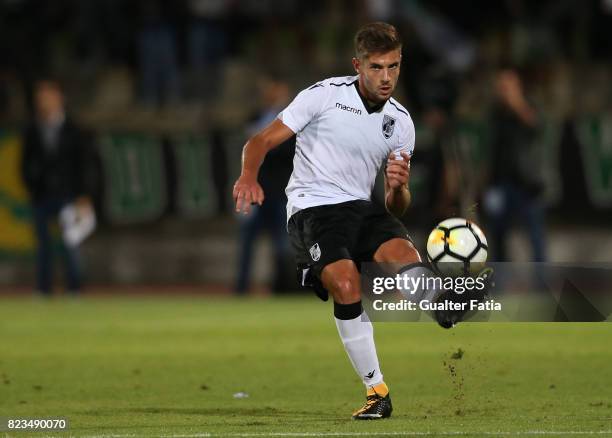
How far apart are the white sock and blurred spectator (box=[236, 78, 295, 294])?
27.6ft

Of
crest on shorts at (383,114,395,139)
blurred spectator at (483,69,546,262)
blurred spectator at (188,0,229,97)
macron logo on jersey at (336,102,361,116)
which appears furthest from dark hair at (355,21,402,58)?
blurred spectator at (188,0,229,97)

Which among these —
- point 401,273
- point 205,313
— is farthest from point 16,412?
point 205,313

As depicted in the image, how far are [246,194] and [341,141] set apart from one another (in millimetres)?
836

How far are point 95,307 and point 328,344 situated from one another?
4.74m

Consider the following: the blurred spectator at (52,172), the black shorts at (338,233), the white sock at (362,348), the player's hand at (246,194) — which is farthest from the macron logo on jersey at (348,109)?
the blurred spectator at (52,172)

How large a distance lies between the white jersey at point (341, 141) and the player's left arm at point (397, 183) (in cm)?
16

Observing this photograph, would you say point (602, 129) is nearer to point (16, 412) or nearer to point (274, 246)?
point (274, 246)

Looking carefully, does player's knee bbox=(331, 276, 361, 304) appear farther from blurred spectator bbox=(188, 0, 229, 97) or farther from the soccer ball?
blurred spectator bbox=(188, 0, 229, 97)

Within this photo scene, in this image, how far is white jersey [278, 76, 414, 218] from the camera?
298 inches

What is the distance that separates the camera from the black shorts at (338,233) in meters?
7.43

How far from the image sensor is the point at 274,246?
16.3 meters

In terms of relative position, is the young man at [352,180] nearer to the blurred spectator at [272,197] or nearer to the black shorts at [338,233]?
the black shorts at [338,233]

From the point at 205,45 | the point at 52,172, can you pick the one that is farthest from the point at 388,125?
the point at 205,45

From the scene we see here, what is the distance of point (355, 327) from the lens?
7.31 meters
